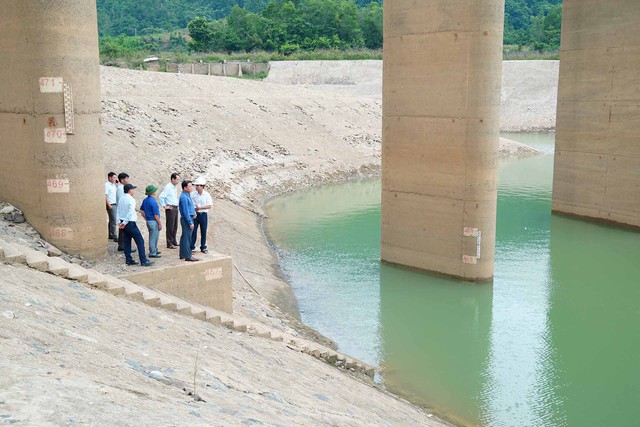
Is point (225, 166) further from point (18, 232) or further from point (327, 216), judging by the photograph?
point (18, 232)

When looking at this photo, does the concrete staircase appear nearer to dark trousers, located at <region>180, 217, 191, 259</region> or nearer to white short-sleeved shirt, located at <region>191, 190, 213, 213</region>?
dark trousers, located at <region>180, 217, 191, 259</region>

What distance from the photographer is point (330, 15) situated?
7069cm

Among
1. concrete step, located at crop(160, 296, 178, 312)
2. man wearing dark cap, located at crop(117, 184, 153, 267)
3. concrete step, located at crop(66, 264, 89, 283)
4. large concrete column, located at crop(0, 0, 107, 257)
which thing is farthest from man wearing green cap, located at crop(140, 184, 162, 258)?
concrete step, located at crop(66, 264, 89, 283)

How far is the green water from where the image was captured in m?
11.2

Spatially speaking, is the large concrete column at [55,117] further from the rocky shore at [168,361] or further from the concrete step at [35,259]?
the concrete step at [35,259]

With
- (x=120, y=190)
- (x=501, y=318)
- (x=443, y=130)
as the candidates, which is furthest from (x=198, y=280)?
(x=443, y=130)

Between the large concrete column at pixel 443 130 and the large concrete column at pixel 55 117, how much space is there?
770 centimetres

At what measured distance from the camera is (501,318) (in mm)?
14758

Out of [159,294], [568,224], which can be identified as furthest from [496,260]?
[159,294]

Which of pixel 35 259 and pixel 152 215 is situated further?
pixel 152 215

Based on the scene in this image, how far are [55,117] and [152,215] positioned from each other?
2.12 metres

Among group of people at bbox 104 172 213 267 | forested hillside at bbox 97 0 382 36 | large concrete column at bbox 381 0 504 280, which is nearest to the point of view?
group of people at bbox 104 172 213 267

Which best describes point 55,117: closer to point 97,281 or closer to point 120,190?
point 120,190

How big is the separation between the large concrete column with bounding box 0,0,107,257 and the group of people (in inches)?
25.1
